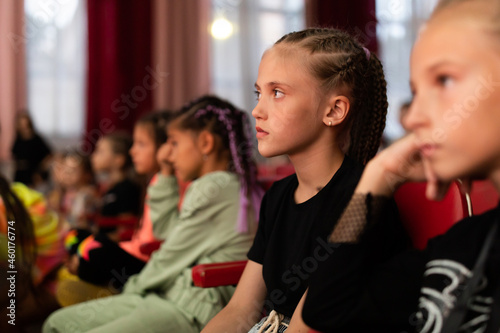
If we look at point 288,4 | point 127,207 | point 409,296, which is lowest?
point 127,207

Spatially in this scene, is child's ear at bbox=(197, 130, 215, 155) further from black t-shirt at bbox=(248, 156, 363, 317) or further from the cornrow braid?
black t-shirt at bbox=(248, 156, 363, 317)

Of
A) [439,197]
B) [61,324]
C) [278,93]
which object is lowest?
[61,324]

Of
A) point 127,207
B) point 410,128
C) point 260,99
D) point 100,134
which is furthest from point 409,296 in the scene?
point 100,134

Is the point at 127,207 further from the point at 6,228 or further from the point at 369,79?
the point at 369,79

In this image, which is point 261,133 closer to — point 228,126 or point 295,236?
point 295,236

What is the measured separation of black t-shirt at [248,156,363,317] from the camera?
0.93m

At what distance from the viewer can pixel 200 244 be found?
1468 millimetres

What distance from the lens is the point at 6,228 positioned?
5.48ft

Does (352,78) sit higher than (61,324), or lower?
higher

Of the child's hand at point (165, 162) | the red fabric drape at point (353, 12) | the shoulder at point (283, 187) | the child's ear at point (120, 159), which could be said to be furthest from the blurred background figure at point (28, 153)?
the shoulder at point (283, 187)

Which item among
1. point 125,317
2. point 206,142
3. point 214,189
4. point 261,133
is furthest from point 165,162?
point 261,133

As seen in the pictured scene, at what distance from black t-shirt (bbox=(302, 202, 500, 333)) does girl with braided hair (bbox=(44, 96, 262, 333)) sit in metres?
0.70

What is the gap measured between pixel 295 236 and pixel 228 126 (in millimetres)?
772

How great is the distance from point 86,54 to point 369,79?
474 centimetres
